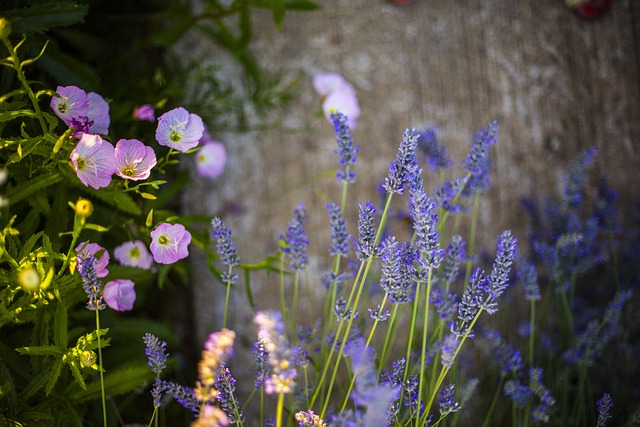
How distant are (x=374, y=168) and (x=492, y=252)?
0.29 metres

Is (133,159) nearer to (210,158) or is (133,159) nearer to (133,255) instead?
(133,255)

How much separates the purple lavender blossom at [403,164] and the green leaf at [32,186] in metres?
0.40

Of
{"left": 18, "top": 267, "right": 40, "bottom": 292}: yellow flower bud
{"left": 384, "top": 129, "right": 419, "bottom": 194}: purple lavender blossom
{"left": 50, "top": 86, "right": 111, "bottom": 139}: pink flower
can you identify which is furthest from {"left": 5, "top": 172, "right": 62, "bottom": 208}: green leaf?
{"left": 384, "top": 129, "right": 419, "bottom": 194}: purple lavender blossom

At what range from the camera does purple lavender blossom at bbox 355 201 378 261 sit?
0.63 m

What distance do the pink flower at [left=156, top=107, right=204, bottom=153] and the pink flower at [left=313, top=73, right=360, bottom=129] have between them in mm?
389

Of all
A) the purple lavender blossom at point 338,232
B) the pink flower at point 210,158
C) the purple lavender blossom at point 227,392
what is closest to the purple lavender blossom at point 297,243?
the purple lavender blossom at point 338,232

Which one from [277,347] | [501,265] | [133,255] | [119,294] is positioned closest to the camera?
[277,347]

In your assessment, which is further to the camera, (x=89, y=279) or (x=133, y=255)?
(x=133, y=255)

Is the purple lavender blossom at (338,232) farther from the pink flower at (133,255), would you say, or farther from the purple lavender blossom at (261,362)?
the pink flower at (133,255)

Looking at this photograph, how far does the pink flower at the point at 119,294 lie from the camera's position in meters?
A: 0.75

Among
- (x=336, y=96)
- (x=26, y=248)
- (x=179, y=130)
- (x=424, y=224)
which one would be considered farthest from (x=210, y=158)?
(x=424, y=224)

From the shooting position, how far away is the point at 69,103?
2.33ft

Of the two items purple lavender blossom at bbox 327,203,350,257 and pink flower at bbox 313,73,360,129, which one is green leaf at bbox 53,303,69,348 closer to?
purple lavender blossom at bbox 327,203,350,257

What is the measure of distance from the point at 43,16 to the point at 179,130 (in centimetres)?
26
